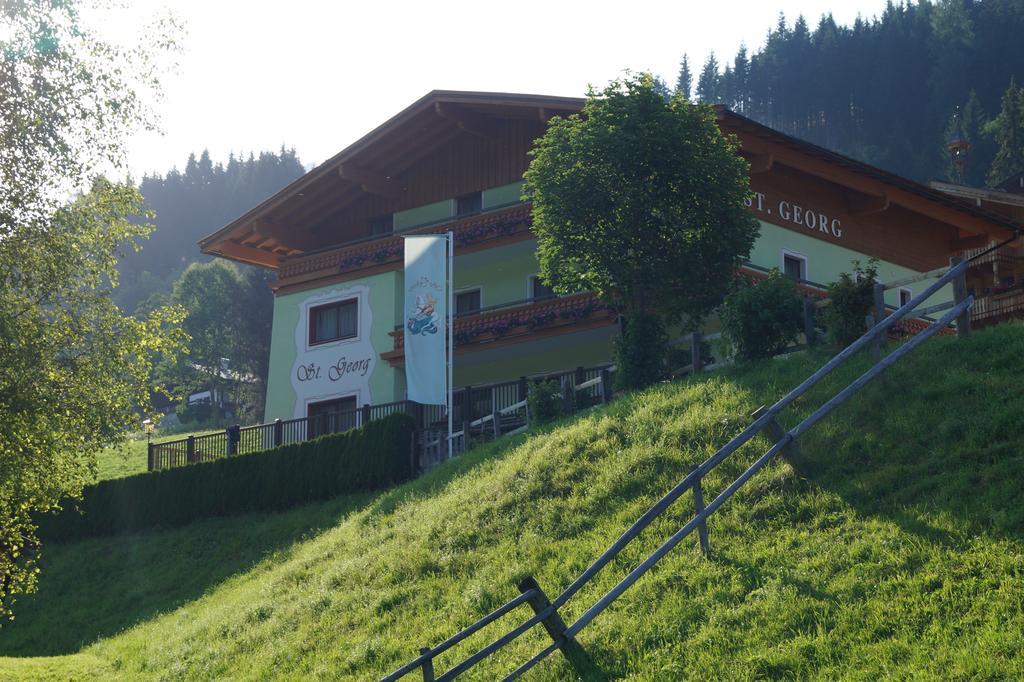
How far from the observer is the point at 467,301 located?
36375 millimetres

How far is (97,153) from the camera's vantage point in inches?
732

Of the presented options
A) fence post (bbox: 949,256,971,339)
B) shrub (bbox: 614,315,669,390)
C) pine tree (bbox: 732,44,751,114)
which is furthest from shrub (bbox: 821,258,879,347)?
pine tree (bbox: 732,44,751,114)

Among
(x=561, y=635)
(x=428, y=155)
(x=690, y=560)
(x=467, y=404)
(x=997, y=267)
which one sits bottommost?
(x=561, y=635)

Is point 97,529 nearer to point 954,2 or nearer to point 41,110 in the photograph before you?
point 41,110

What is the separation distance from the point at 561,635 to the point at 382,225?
27.9 meters

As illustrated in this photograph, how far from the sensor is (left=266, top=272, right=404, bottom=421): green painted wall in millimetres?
35906

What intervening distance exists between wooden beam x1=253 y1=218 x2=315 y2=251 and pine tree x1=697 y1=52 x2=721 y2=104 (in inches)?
3923

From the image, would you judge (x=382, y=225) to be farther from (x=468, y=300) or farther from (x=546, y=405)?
(x=546, y=405)

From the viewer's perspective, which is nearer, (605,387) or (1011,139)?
(605,387)

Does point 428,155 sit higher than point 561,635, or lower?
higher

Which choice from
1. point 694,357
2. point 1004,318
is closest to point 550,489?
point 694,357

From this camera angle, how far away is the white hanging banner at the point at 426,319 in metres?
28.6

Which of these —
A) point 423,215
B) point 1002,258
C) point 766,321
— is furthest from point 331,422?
point 1002,258

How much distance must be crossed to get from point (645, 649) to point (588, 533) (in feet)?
13.0
